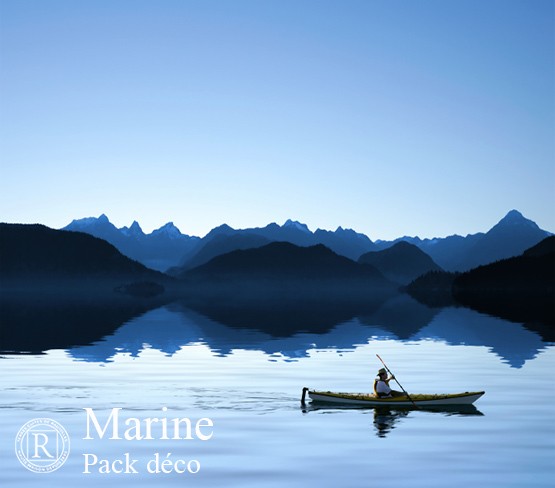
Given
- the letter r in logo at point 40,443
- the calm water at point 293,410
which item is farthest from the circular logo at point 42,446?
the calm water at point 293,410

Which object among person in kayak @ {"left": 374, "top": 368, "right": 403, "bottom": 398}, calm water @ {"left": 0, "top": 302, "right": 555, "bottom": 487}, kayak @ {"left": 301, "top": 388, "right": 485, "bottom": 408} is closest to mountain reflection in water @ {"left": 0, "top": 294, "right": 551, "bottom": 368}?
calm water @ {"left": 0, "top": 302, "right": 555, "bottom": 487}

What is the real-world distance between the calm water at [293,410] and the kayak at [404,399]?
2.35 ft

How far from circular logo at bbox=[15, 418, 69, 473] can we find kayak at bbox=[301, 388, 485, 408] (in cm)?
1457

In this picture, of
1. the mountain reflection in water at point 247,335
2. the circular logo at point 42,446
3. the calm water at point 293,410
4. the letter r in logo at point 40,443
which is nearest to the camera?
the calm water at point 293,410

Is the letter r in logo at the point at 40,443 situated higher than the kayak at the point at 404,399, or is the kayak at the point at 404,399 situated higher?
the kayak at the point at 404,399

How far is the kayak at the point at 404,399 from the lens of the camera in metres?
45.6

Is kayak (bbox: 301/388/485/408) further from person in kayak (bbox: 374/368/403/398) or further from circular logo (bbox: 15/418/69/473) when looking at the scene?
circular logo (bbox: 15/418/69/473)

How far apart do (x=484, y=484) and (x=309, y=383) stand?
100.0 feet

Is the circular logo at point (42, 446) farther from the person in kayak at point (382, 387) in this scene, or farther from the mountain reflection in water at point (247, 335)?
the mountain reflection in water at point (247, 335)

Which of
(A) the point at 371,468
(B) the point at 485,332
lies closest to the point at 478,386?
(A) the point at 371,468

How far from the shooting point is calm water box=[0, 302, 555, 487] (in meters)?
31.3

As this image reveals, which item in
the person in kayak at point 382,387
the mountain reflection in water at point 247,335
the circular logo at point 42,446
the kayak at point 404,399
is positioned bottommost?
the circular logo at point 42,446

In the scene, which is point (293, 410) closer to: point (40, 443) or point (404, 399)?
point (404, 399)

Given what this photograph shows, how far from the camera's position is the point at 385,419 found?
43.5 m
